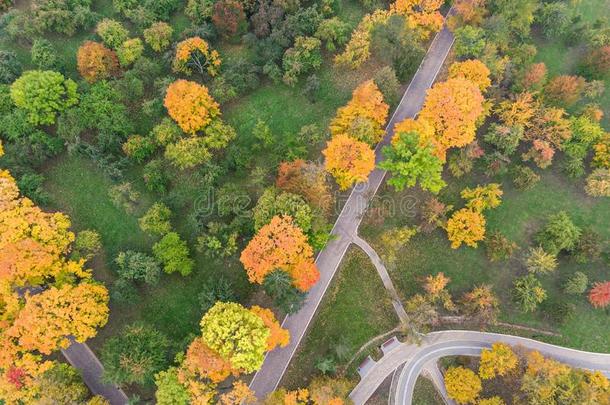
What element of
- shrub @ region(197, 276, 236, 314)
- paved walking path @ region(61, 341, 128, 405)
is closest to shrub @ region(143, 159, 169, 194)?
shrub @ region(197, 276, 236, 314)

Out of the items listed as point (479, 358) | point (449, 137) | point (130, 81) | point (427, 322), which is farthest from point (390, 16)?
point (479, 358)

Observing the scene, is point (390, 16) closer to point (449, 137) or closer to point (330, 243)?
point (449, 137)

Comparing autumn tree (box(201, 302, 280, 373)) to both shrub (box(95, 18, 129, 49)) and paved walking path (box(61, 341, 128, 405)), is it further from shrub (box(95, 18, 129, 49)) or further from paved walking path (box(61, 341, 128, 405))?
shrub (box(95, 18, 129, 49))

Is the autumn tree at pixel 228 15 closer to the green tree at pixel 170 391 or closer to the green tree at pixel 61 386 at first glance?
the green tree at pixel 170 391

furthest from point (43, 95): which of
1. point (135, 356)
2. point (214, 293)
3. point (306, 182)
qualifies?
point (306, 182)

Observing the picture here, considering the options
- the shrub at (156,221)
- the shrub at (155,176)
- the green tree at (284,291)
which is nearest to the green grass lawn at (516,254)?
the green tree at (284,291)

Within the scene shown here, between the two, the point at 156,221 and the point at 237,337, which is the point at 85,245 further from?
the point at 237,337
